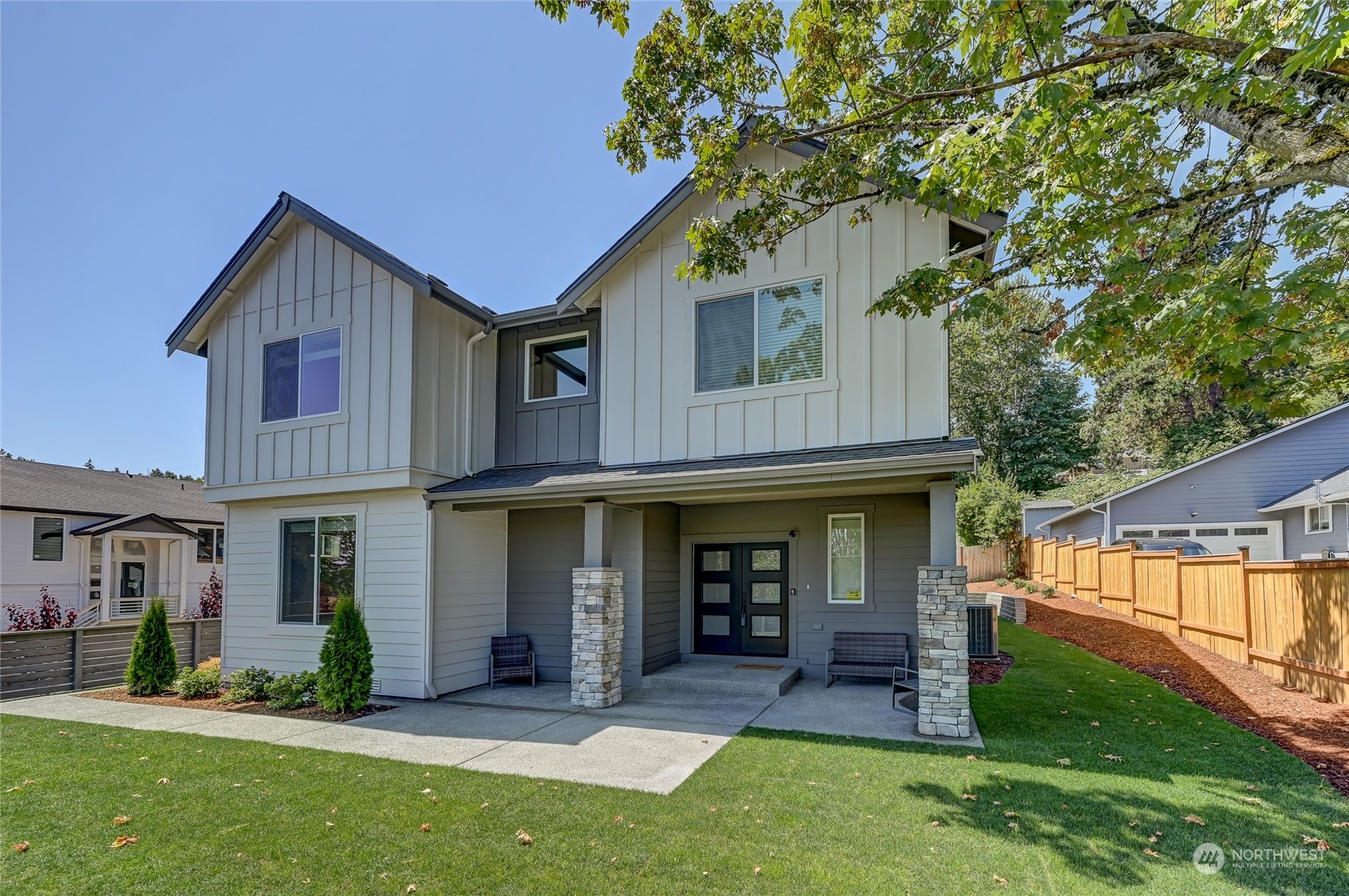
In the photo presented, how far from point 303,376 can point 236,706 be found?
15.5 ft

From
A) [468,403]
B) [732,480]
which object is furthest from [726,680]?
[468,403]

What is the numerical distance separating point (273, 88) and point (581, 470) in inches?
294

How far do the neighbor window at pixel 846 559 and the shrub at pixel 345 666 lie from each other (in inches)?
249

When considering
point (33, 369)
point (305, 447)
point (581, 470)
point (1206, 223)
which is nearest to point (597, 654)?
point (581, 470)

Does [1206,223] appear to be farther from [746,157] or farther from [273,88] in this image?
[273,88]

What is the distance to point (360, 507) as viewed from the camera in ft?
32.1

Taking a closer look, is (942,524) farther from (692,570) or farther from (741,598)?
(692,570)

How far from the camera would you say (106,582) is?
17.3 m

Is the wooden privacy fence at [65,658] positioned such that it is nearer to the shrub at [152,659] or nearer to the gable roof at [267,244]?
the shrub at [152,659]

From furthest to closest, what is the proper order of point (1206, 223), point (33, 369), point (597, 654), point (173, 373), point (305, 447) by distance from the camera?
point (173, 373) → point (33, 369) → point (305, 447) → point (597, 654) → point (1206, 223)

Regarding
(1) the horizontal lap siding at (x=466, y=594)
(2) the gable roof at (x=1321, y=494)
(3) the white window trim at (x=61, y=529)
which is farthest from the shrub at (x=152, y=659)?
(2) the gable roof at (x=1321, y=494)

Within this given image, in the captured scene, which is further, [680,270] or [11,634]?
[11,634]

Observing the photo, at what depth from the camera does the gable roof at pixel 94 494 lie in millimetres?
16516

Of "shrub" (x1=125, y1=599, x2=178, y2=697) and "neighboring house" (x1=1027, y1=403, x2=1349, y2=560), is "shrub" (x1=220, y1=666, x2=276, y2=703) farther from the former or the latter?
"neighboring house" (x1=1027, y1=403, x2=1349, y2=560)
